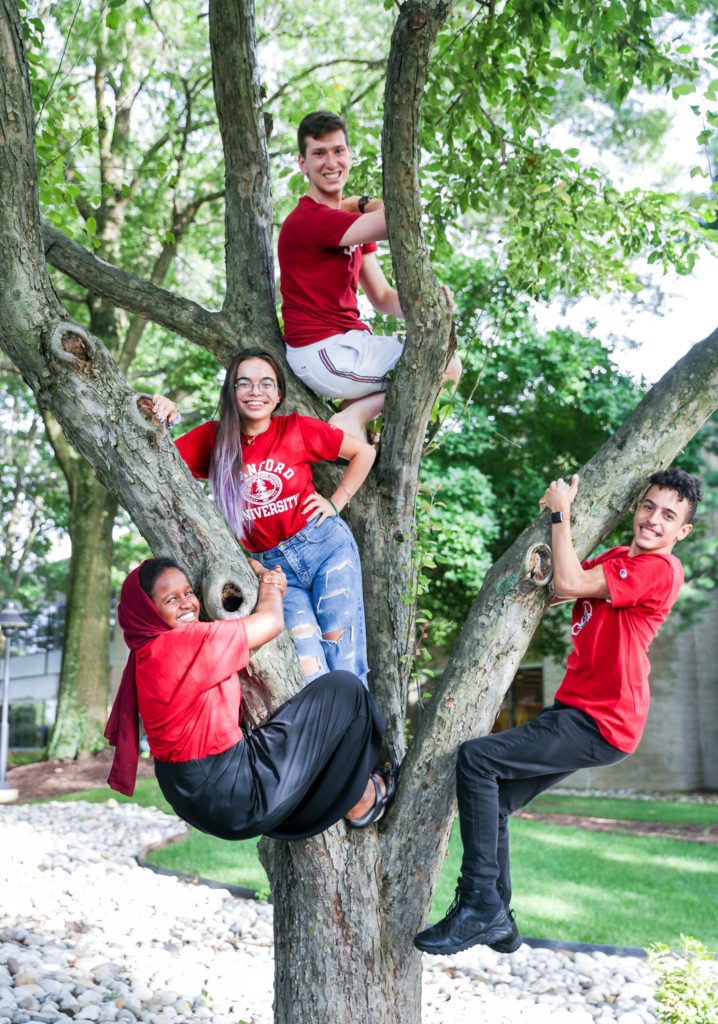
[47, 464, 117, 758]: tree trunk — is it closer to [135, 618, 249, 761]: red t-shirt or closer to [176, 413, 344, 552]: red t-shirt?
[176, 413, 344, 552]: red t-shirt

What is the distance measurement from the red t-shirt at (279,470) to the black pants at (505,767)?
1.00 metres

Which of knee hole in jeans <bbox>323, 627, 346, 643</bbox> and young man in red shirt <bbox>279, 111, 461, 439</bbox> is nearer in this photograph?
knee hole in jeans <bbox>323, 627, 346, 643</bbox>

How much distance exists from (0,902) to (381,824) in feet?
14.7

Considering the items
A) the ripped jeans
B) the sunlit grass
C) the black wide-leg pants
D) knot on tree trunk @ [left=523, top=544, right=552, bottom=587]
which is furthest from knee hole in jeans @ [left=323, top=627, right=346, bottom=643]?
the sunlit grass

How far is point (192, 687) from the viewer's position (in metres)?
2.35

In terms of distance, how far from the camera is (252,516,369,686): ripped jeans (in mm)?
2912

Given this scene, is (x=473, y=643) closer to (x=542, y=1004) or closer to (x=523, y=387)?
(x=542, y=1004)

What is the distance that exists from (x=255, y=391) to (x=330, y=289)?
624 millimetres

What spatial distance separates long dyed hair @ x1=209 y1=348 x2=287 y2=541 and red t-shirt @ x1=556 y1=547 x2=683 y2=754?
1234mm

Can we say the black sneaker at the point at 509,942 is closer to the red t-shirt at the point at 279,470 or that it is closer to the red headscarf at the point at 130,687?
the red headscarf at the point at 130,687

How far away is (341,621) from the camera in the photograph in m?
2.93

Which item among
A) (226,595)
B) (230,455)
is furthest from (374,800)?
(230,455)

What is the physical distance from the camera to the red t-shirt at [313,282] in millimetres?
3348

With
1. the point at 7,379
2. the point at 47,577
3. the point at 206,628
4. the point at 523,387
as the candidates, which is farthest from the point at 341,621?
the point at 47,577
